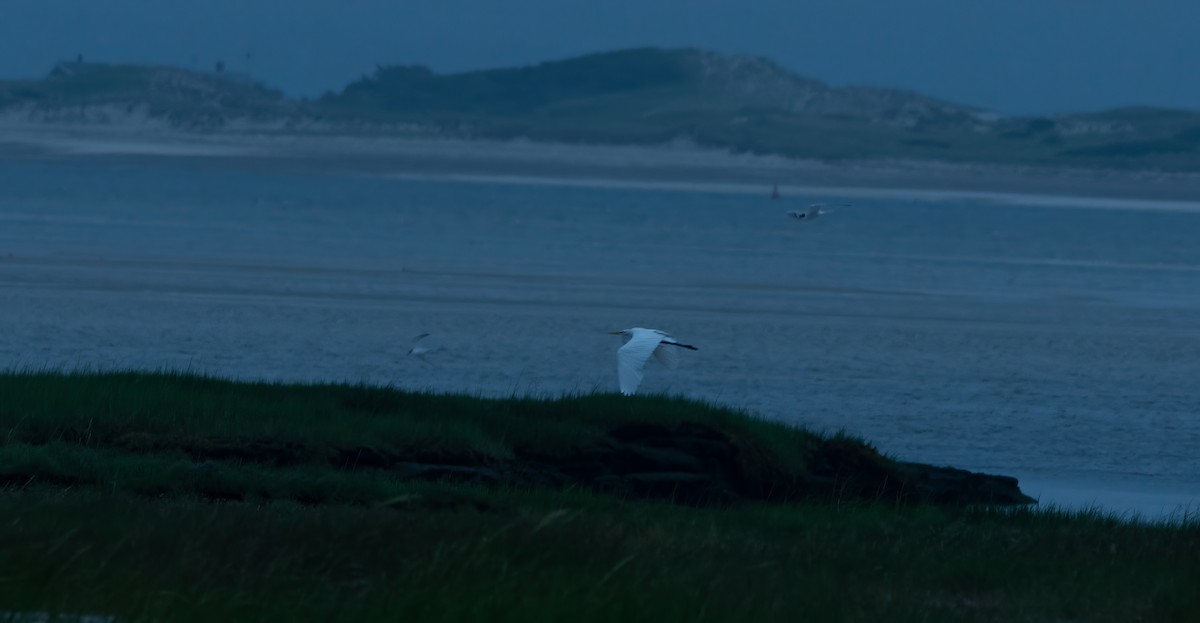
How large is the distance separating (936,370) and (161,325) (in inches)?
404

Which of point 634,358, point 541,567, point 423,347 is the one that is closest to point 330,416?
point 634,358

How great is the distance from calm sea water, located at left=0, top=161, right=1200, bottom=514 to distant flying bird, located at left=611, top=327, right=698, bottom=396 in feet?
4.77

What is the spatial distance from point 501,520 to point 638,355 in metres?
5.56

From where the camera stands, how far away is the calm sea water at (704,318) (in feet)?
58.0

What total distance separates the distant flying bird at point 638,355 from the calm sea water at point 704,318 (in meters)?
1.46

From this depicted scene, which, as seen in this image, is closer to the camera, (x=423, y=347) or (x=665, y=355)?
(x=665, y=355)

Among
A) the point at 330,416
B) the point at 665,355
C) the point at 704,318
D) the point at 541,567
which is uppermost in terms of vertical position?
the point at 541,567

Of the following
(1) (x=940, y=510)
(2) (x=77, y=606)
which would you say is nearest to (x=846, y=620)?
(2) (x=77, y=606)

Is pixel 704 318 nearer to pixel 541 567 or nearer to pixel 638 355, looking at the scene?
pixel 638 355

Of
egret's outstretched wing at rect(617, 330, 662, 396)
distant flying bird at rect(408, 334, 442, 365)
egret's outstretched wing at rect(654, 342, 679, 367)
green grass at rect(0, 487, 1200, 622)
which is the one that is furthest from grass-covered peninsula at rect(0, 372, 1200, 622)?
distant flying bird at rect(408, 334, 442, 365)

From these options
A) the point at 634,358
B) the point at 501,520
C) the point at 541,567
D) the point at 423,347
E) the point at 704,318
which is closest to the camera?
the point at 541,567

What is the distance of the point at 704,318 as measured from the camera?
2720 centimetres

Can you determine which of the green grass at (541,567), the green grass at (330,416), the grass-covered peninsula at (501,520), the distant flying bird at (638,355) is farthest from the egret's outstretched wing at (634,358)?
the green grass at (541,567)

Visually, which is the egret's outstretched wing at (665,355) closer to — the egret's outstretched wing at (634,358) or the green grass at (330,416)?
the egret's outstretched wing at (634,358)
